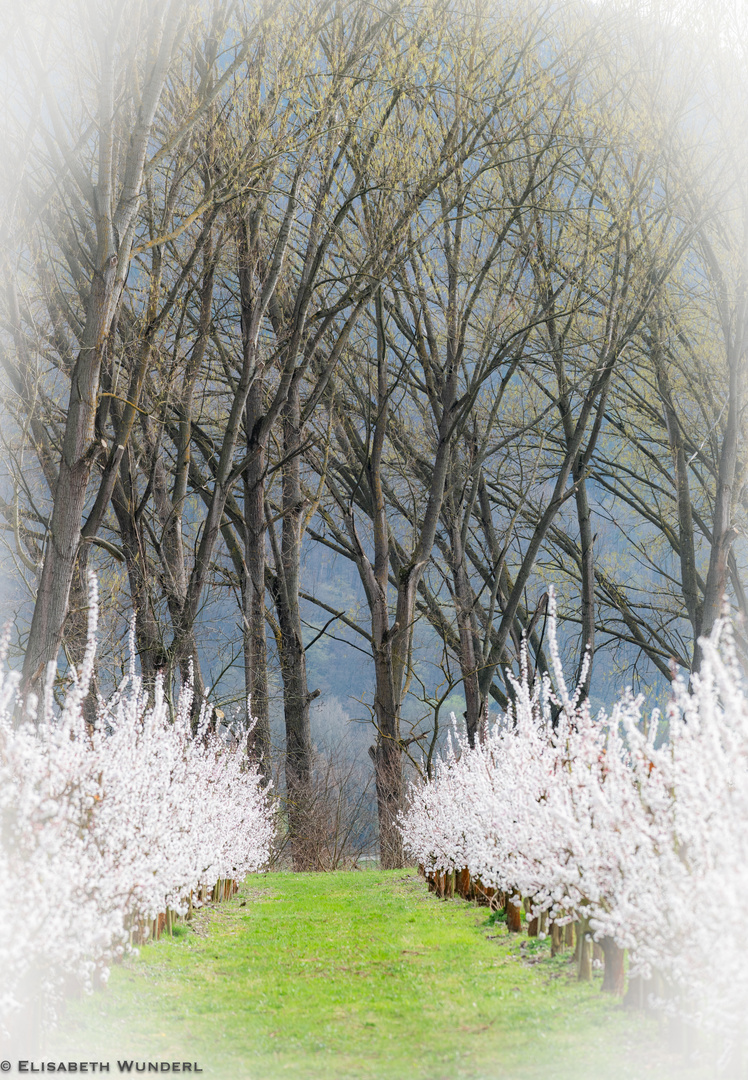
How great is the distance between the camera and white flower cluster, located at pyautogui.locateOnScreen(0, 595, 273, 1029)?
3531mm

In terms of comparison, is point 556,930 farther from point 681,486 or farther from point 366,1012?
point 681,486

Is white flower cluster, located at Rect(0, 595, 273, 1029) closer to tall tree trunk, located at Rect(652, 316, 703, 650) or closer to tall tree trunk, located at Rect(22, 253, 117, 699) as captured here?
tall tree trunk, located at Rect(22, 253, 117, 699)

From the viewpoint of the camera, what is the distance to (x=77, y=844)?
13.6 feet

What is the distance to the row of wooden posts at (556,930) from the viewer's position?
16.5ft

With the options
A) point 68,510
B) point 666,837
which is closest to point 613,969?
point 666,837

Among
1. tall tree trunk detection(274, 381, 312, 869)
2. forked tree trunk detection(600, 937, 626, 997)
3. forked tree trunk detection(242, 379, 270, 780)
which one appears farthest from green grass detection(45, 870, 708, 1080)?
tall tree trunk detection(274, 381, 312, 869)

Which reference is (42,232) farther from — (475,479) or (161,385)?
(475,479)

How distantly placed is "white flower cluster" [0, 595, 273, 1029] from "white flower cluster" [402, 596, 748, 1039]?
80.7 inches

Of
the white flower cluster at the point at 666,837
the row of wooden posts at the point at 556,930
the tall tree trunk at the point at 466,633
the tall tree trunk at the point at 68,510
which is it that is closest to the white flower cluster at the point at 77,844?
the tall tree trunk at the point at 68,510

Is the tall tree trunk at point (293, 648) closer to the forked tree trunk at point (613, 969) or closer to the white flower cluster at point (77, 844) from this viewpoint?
the white flower cluster at point (77, 844)

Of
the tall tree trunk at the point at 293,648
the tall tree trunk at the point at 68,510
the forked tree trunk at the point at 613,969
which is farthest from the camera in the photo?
the tall tree trunk at the point at 293,648

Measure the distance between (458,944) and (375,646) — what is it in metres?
9.85

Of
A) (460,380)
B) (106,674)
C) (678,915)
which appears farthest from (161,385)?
(678,915)

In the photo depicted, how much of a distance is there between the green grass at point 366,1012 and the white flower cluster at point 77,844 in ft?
1.18
